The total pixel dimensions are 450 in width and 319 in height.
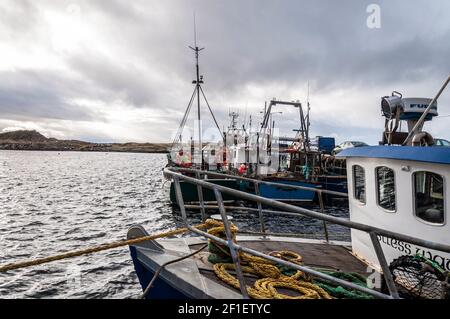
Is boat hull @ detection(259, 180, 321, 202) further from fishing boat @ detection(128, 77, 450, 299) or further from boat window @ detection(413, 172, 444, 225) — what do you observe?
boat window @ detection(413, 172, 444, 225)

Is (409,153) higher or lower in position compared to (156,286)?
higher

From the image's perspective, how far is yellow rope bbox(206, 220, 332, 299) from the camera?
3.86 metres

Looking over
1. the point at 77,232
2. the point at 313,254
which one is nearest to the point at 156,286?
the point at 313,254

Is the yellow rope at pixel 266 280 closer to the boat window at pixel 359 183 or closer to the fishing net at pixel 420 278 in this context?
the fishing net at pixel 420 278

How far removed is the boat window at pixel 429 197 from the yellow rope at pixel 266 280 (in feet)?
7.13

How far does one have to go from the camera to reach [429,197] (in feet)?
16.4

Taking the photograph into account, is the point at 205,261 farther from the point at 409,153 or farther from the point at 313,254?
the point at 409,153

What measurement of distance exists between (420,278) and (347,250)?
260 cm

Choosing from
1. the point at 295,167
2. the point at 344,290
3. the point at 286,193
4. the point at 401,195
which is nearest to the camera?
the point at 344,290

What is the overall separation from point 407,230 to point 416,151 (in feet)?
4.28

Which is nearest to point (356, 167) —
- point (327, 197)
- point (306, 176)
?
point (306, 176)

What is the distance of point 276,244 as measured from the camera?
21.2 feet

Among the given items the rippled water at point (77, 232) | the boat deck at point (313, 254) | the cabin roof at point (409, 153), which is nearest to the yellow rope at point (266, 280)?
the boat deck at point (313, 254)

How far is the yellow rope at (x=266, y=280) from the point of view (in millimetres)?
3857
